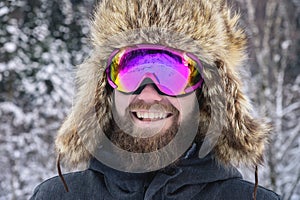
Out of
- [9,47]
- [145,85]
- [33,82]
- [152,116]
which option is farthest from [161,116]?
[33,82]

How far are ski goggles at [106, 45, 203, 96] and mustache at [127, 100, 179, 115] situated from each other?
5 centimetres

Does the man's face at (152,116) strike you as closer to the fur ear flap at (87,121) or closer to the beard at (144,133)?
the beard at (144,133)

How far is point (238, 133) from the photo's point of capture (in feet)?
6.98

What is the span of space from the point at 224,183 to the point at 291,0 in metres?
10.2

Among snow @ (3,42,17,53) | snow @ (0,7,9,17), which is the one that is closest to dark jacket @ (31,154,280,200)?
snow @ (3,42,17,53)

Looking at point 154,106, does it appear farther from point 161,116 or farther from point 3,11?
point 3,11

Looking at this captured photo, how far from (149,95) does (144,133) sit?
15 centimetres

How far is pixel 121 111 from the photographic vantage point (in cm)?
216

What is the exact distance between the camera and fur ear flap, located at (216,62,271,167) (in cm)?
213

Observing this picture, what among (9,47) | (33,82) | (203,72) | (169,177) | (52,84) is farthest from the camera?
(52,84)

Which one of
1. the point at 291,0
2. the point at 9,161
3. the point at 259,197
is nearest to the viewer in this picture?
the point at 259,197

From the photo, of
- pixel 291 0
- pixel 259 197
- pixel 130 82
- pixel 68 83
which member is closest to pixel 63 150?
pixel 130 82

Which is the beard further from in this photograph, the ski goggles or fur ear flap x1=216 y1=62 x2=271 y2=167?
fur ear flap x1=216 y1=62 x2=271 y2=167

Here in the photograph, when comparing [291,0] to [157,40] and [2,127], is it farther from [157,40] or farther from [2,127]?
[157,40]
